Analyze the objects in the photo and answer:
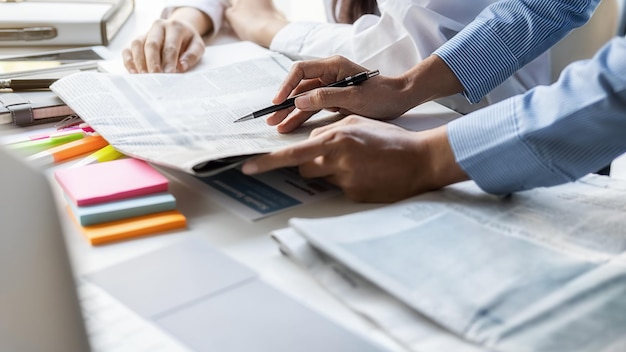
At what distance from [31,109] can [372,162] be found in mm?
473

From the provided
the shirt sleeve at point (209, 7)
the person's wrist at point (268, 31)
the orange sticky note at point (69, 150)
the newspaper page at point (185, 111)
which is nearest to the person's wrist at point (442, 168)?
the newspaper page at point (185, 111)

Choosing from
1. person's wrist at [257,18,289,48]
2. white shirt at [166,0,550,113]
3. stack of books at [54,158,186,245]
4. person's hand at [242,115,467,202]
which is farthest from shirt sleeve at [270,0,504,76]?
stack of books at [54,158,186,245]

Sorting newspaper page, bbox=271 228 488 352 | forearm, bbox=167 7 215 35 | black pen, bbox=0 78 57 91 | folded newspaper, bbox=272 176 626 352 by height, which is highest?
forearm, bbox=167 7 215 35

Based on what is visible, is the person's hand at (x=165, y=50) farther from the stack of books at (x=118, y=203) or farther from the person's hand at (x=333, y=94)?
the stack of books at (x=118, y=203)

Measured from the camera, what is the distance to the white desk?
1.64ft

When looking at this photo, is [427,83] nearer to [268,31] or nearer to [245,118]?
[245,118]

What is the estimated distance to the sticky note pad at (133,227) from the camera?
1.93 feet

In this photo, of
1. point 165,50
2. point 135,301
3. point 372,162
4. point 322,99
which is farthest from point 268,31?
point 135,301

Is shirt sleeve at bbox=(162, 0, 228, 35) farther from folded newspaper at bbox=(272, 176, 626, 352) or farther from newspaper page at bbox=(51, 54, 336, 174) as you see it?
folded newspaper at bbox=(272, 176, 626, 352)

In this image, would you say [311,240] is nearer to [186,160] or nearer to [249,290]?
[249,290]

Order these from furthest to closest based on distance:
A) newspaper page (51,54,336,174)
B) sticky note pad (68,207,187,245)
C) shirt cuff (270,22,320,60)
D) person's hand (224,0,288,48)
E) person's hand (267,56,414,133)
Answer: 1. person's hand (224,0,288,48)
2. shirt cuff (270,22,320,60)
3. person's hand (267,56,414,133)
4. newspaper page (51,54,336,174)
5. sticky note pad (68,207,187,245)

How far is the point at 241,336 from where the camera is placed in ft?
1.50

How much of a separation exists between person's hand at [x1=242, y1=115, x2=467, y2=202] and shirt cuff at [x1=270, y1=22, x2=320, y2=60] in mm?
494

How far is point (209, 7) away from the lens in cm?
133
